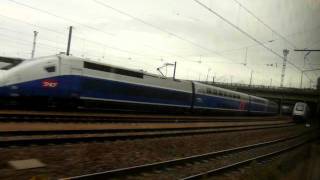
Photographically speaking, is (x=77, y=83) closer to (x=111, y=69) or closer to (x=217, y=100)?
(x=111, y=69)

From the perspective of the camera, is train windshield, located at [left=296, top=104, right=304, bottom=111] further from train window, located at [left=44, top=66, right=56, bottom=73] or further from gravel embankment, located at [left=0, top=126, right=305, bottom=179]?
gravel embankment, located at [left=0, top=126, right=305, bottom=179]

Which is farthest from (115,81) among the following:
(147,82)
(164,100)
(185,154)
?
(185,154)

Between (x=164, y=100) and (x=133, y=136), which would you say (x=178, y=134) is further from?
(x=164, y=100)

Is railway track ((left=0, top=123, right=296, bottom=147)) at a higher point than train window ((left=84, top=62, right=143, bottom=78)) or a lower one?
lower

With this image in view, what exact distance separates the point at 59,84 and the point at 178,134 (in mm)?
7582

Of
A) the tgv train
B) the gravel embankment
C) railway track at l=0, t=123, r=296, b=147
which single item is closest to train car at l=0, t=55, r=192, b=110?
the tgv train

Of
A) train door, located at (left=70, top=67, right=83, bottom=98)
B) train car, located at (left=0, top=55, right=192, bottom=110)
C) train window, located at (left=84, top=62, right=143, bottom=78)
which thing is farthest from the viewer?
train window, located at (left=84, top=62, right=143, bottom=78)

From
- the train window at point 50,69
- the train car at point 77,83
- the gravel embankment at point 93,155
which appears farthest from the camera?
the train window at point 50,69

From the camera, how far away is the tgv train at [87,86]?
2334cm

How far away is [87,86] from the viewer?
85.8 ft

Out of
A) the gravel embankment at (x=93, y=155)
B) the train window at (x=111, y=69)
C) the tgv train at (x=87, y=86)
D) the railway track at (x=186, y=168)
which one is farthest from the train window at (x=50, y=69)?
the railway track at (x=186, y=168)

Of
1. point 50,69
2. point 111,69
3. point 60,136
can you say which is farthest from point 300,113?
point 60,136

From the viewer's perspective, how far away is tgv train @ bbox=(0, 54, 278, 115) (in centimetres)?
2334

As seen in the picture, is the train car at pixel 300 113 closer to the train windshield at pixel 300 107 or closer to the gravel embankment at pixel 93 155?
the train windshield at pixel 300 107
